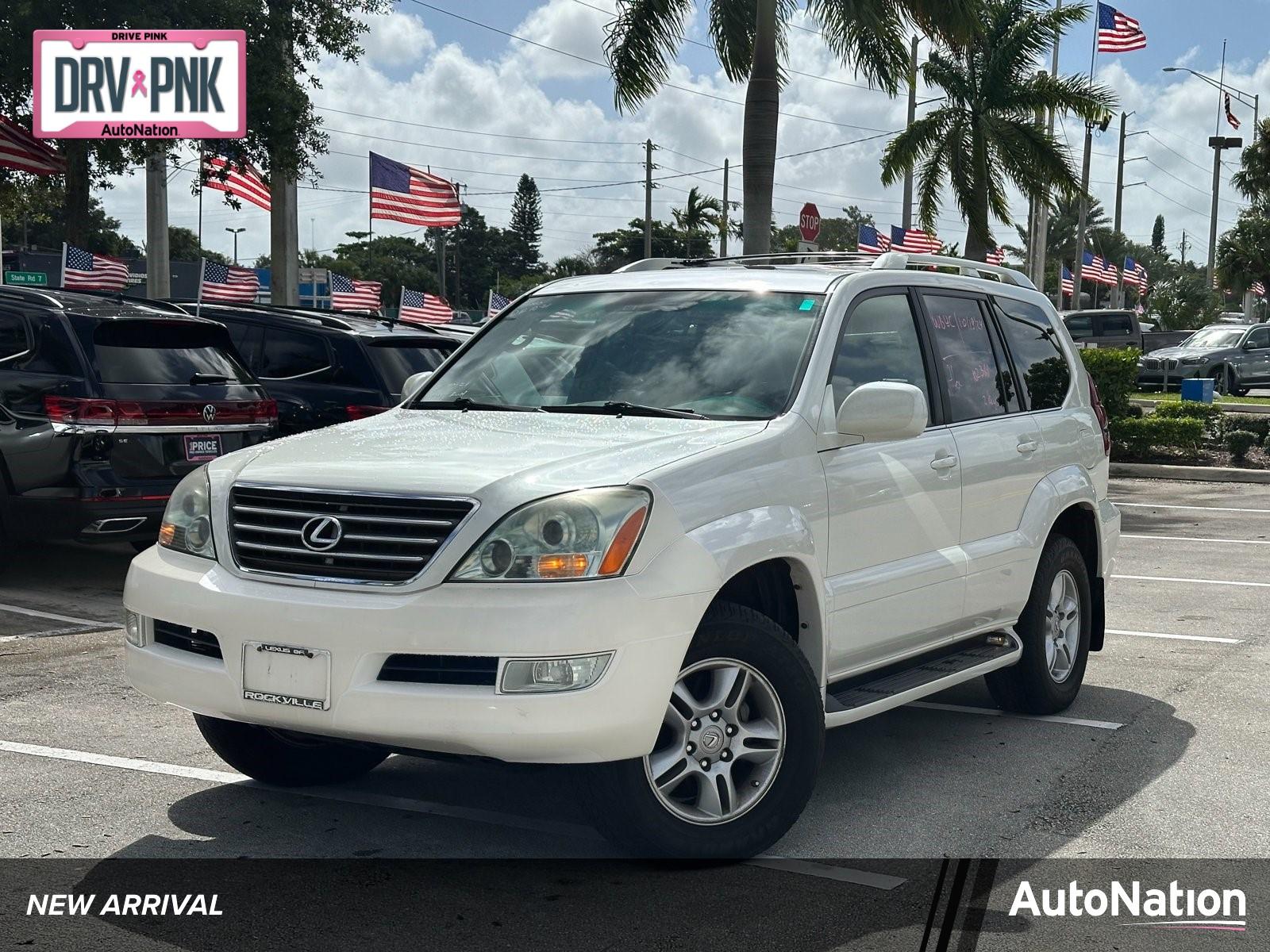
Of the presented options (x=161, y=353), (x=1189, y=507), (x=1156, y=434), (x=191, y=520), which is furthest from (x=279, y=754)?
(x=1156, y=434)

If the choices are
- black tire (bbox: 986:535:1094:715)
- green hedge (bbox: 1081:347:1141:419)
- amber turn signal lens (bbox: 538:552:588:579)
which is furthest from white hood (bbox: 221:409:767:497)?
green hedge (bbox: 1081:347:1141:419)

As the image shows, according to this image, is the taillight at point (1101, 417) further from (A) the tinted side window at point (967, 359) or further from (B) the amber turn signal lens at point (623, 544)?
(B) the amber turn signal lens at point (623, 544)

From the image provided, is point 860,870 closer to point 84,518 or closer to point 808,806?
point 808,806

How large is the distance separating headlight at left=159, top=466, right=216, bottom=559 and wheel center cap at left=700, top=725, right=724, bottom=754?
5.21ft

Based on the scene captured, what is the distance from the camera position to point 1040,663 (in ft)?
21.1

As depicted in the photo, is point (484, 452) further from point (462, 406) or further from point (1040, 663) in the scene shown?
point (1040, 663)

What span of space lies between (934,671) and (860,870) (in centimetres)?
125

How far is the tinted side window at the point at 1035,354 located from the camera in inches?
261

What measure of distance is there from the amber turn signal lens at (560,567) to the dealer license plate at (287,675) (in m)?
0.65

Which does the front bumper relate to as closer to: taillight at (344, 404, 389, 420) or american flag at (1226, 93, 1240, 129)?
taillight at (344, 404, 389, 420)

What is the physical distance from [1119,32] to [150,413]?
36.1 metres

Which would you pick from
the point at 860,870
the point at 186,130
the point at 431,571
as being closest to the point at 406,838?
the point at 431,571

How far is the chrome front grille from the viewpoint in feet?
13.6

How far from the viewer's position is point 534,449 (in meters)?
4.55
